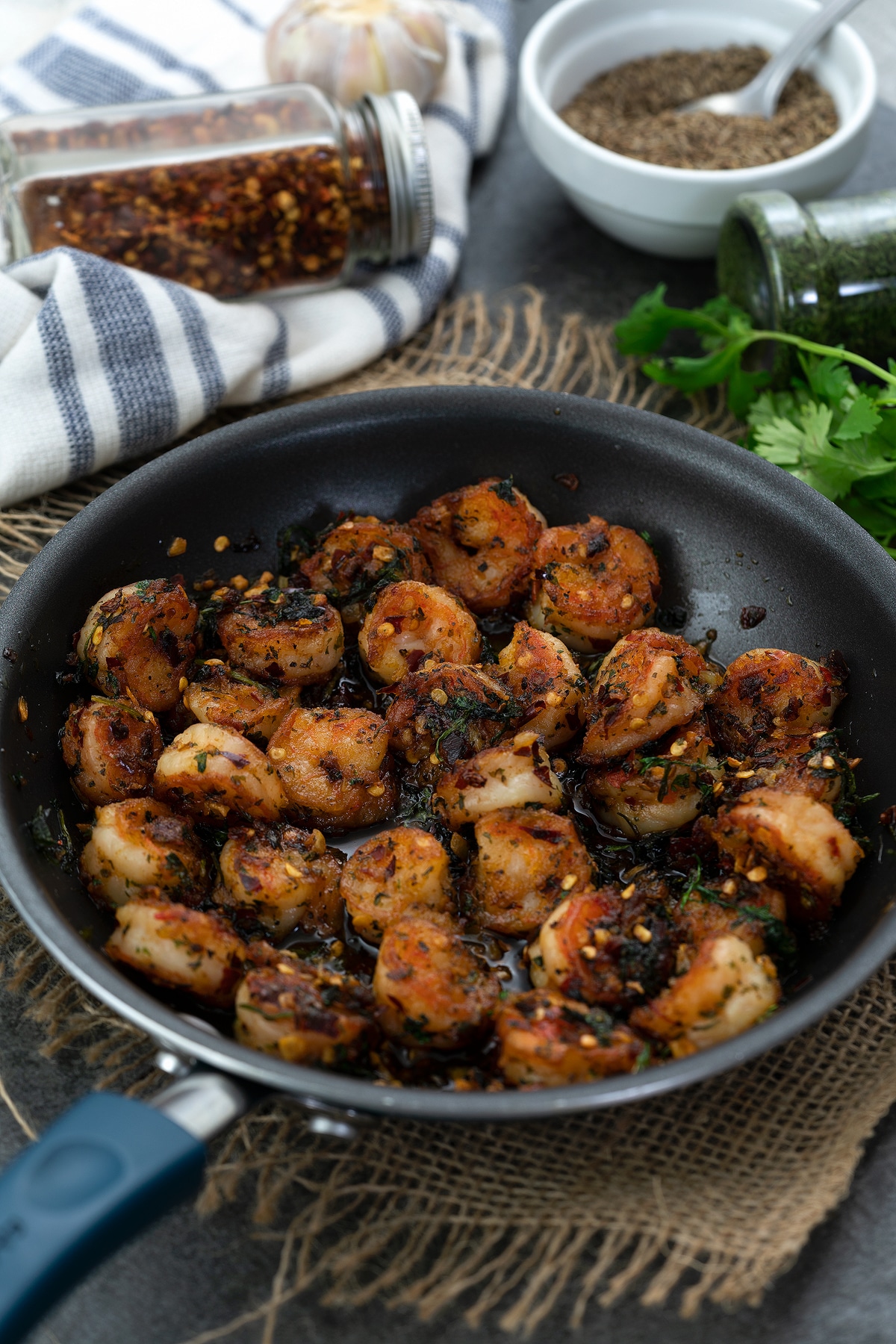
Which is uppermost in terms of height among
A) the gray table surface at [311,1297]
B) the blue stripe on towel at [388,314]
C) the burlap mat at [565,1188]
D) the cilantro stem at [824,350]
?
the cilantro stem at [824,350]

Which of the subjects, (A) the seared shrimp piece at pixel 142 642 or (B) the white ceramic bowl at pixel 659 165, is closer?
(A) the seared shrimp piece at pixel 142 642

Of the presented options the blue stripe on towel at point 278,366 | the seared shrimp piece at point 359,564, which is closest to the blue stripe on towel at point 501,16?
the blue stripe on towel at point 278,366

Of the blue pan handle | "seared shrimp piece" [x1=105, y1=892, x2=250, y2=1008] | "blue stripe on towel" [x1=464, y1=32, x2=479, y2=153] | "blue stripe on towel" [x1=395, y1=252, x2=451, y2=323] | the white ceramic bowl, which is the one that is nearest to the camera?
the blue pan handle

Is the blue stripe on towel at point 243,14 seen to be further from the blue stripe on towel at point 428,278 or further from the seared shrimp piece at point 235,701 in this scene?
the seared shrimp piece at point 235,701

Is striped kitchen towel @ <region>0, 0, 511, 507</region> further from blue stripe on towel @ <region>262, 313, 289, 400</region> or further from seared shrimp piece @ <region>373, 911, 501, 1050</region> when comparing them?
seared shrimp piece @ <region>373, 911, 501, 1050</region>

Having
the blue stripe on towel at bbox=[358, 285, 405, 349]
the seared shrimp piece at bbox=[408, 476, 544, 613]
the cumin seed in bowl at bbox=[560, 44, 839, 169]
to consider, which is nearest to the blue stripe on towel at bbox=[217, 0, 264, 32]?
the cumin seed in bowl at bbox=[560, 44, 839, 169]

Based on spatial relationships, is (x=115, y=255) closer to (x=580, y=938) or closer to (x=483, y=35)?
(x=483, y=35)

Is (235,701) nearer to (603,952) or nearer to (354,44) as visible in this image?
(603,952)
